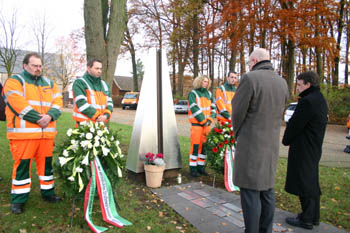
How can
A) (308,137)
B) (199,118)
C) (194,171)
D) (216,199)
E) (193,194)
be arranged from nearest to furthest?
(308,137), (216,199), (193,194), (199,118), (194,171)

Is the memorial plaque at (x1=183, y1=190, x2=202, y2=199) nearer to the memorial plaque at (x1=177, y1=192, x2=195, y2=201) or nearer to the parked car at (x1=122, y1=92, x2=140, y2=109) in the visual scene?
the memorial plaque at (x1=177, y1=192, x2=195, y2=201)

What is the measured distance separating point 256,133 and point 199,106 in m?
2.99

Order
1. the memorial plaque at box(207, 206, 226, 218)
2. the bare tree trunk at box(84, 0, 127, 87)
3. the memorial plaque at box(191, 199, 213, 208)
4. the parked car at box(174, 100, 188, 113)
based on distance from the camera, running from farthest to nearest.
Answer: the parked car at box(174, 100, 188, 113)
the bare tree trunk at box(84, 0, 127, 87)
the memorial plaque at box(191, 199, 213, 208)
the memorial plaque at box(207, 206, 226, 218)

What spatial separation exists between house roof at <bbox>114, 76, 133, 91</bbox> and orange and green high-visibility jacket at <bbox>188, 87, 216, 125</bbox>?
5260 centimetres

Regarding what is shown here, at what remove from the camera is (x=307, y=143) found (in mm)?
3467

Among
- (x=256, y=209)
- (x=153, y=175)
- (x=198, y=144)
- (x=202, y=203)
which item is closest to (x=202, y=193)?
(x=202, y=203)

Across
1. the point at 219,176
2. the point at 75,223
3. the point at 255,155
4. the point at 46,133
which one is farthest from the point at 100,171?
the point at 219,176

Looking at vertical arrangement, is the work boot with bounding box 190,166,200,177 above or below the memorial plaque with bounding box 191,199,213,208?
above

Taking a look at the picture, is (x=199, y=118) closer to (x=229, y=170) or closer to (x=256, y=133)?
(x=229, y=170)

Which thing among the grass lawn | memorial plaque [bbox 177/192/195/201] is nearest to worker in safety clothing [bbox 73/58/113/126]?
the grass lawn

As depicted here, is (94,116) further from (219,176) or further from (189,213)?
(219,176)

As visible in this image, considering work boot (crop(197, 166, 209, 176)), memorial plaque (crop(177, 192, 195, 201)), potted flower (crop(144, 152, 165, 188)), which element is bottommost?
memorial plaque (crop(177, 192, 195, 201))

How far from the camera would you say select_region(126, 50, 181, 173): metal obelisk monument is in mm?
5285

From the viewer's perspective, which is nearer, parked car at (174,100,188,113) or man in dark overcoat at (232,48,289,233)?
man in dark overcoat at (232,48,289,233)
